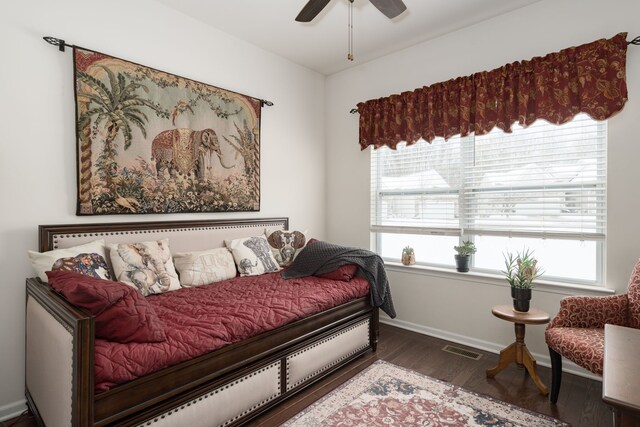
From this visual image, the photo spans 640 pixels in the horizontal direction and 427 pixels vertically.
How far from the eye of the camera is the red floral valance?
8.10ft

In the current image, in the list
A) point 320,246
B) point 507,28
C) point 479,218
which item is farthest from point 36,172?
point 507,28

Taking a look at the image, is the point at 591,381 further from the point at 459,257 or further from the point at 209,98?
the point at 209,98

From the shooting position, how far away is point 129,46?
2611 millimetres

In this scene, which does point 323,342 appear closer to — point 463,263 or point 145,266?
point 145,266

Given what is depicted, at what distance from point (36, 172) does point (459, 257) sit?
10.9 ft

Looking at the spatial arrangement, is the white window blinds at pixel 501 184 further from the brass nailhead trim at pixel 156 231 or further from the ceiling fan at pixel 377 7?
the ceiling fan at pixel 377 7

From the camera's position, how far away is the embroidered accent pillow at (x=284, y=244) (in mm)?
3466

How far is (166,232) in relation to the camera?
2779mm

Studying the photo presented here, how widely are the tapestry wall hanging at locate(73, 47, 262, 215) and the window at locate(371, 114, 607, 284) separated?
1532mm

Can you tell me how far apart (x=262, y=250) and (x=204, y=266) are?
23.7 inches

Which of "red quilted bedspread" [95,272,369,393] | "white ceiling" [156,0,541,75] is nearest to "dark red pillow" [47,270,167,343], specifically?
"red quilted bedspread" [95,272,369,393]

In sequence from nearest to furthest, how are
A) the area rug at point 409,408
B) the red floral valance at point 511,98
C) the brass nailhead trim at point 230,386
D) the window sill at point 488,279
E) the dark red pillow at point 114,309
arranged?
the dark red pillow at point 114,309
the brass nailhead trim at point 230,386
the area rug at point 409,408
the red floral valance at point 511,98
the window sill at point 488,279

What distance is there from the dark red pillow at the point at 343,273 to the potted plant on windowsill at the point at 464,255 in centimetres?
101

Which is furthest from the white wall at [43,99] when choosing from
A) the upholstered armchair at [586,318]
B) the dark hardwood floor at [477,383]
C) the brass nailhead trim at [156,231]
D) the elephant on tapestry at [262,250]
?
the upholstered armchair at [586,318]
